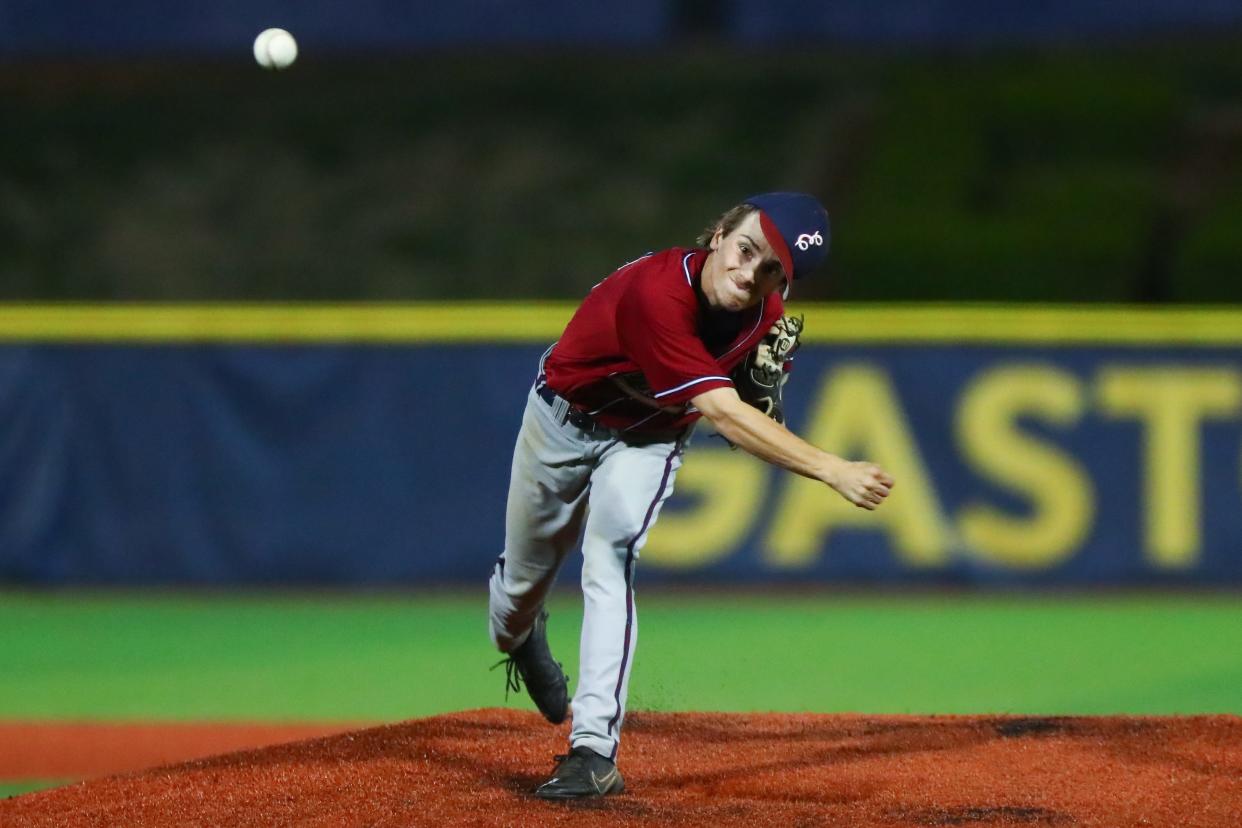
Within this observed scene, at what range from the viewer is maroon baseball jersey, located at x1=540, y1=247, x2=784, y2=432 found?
15.3ft

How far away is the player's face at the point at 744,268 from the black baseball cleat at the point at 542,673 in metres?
1.51

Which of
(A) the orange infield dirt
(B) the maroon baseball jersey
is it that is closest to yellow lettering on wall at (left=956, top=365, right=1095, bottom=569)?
(A) the orange infield dirt

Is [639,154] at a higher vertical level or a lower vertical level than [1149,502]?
higher

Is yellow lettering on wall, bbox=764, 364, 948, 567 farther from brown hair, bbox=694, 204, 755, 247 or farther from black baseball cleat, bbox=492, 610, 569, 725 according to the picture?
brown hair, bbox=694, 204, 755, 247

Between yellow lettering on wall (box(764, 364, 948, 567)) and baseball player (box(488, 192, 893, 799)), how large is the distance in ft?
14.6

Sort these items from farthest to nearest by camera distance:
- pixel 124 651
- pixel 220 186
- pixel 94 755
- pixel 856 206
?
pixel 220 186, pixel 856 206, pixel 124 651, pixel 94 755

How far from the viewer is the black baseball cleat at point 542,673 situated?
18.6ft

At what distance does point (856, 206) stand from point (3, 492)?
7.93 meters

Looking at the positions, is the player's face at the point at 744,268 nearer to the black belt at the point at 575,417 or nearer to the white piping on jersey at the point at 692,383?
the white piping on jersey at the point at 692,383

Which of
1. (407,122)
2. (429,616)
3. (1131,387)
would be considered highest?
(407,122)

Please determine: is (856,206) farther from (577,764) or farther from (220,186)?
(577,764)

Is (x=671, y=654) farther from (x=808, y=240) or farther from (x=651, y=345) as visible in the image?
(x=808, y=240)

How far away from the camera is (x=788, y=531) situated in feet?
32.3

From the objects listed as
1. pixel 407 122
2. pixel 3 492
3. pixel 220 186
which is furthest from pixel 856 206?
pixel 3 492
